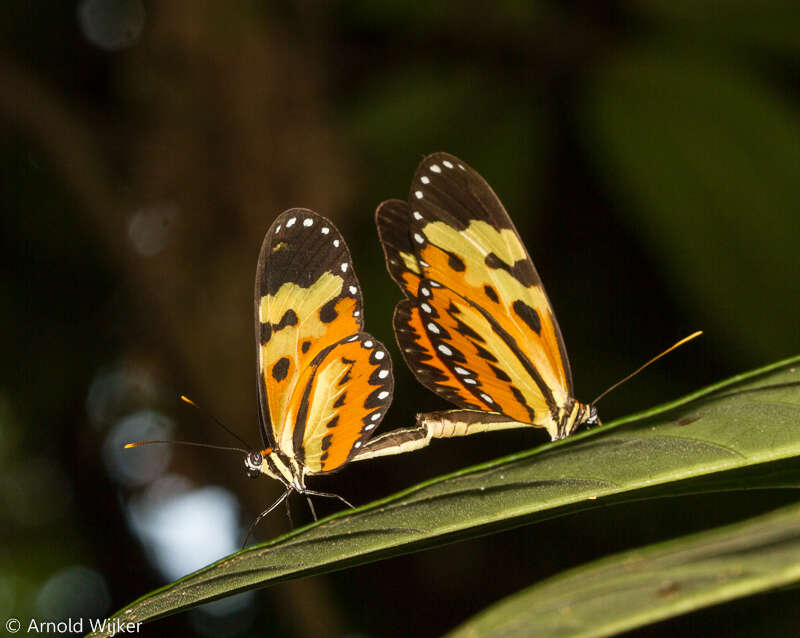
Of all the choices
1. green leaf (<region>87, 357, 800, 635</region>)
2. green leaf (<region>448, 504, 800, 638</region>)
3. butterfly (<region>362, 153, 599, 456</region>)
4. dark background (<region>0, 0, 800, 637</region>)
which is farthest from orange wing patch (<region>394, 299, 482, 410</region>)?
dark background (<region>0, 0, 800, 637</region>)

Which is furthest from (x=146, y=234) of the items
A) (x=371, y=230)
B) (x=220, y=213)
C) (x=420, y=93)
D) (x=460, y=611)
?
(x=460, y=611)

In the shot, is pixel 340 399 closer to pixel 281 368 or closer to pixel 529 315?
pixel 281 368

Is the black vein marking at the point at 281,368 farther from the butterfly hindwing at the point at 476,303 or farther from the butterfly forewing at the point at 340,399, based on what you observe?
the butterfly hindwing at the point at 476,303

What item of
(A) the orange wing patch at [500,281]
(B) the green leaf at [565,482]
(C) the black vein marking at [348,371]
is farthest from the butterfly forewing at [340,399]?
(B) the green leaf at [565,482]

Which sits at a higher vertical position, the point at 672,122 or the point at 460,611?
the point at 672,122

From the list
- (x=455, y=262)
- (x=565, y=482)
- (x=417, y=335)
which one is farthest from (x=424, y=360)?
(x=565, y=482)

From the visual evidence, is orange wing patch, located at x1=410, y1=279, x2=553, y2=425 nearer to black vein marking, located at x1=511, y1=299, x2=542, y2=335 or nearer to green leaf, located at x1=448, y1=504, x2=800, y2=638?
black vein marking, located at x1=511, y1=299, x2=542, y2=335

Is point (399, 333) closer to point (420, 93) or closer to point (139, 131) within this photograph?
point (420, 93)
